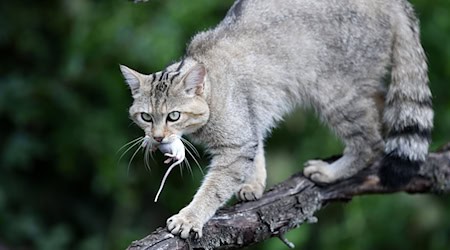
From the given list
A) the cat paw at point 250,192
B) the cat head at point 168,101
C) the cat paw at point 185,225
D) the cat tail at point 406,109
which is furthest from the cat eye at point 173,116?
the cat tail at point 406,109

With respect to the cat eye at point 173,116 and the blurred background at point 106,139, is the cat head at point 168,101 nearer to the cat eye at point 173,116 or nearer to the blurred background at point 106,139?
the cat eye at point 173,116

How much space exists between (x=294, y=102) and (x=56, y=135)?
2.28m

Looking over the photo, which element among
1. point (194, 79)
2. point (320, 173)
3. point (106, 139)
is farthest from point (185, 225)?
point (106, 139)

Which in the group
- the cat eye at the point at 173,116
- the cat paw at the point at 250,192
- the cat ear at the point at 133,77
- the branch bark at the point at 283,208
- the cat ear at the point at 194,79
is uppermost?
the cat ear at the point at 133,77

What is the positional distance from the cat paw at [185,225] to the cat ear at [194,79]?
560 mm

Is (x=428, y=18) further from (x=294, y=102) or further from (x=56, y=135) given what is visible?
(x=56, y=135)

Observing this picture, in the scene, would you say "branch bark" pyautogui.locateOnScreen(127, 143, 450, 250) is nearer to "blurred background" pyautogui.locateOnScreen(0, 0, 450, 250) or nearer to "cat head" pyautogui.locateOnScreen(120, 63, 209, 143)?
"cat head" pyautogui.locateOnScreen(120, 63, 209, 143)

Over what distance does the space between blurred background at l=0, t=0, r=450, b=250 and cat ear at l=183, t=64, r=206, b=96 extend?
1.42 metres

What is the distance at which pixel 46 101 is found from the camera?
682 centimetres

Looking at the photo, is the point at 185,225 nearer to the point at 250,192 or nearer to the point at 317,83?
the point at 250,192

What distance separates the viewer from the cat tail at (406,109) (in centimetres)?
505

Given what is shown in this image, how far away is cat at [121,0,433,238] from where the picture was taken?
4.74m

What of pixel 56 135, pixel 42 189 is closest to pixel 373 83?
pixel 56 135

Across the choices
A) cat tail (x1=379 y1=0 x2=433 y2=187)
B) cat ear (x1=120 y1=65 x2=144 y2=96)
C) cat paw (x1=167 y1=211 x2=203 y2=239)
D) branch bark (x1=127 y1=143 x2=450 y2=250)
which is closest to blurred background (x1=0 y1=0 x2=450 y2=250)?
branch bark (x1=127 y1=143 x2=450 y2=250)
